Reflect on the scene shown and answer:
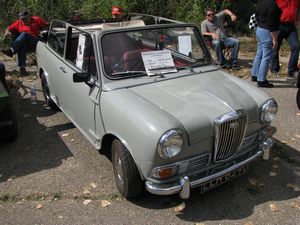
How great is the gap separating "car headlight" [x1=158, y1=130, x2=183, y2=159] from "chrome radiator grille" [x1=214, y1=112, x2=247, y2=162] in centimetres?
40

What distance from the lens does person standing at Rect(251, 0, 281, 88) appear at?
22.3 ft

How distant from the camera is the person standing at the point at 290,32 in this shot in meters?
6.88

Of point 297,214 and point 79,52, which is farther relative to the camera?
point 79,52

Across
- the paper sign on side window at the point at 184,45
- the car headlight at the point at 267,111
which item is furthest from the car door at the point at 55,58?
the car headlight at the point at 267,111

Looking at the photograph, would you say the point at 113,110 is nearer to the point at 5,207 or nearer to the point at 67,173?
the point at 67,173

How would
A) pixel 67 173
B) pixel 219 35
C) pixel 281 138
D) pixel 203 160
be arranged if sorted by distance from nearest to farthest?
pixel 203 160, pixel 67 173, pixel 281 138, pixel 219 35

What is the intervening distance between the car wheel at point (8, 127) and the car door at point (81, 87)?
0.69m

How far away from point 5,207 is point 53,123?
216 cm

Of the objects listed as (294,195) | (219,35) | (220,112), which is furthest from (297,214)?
(219,35)

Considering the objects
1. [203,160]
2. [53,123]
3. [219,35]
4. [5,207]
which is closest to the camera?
[203,160]

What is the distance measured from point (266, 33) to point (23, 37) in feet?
16.9

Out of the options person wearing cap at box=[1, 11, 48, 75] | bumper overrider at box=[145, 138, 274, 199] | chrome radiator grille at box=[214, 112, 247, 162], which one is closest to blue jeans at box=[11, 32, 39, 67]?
person wearing cap at box=[1, 11, 48, 75]

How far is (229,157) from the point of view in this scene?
147 inches

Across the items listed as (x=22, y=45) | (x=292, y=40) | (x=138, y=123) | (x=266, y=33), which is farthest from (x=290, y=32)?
(x=22, y=45)
